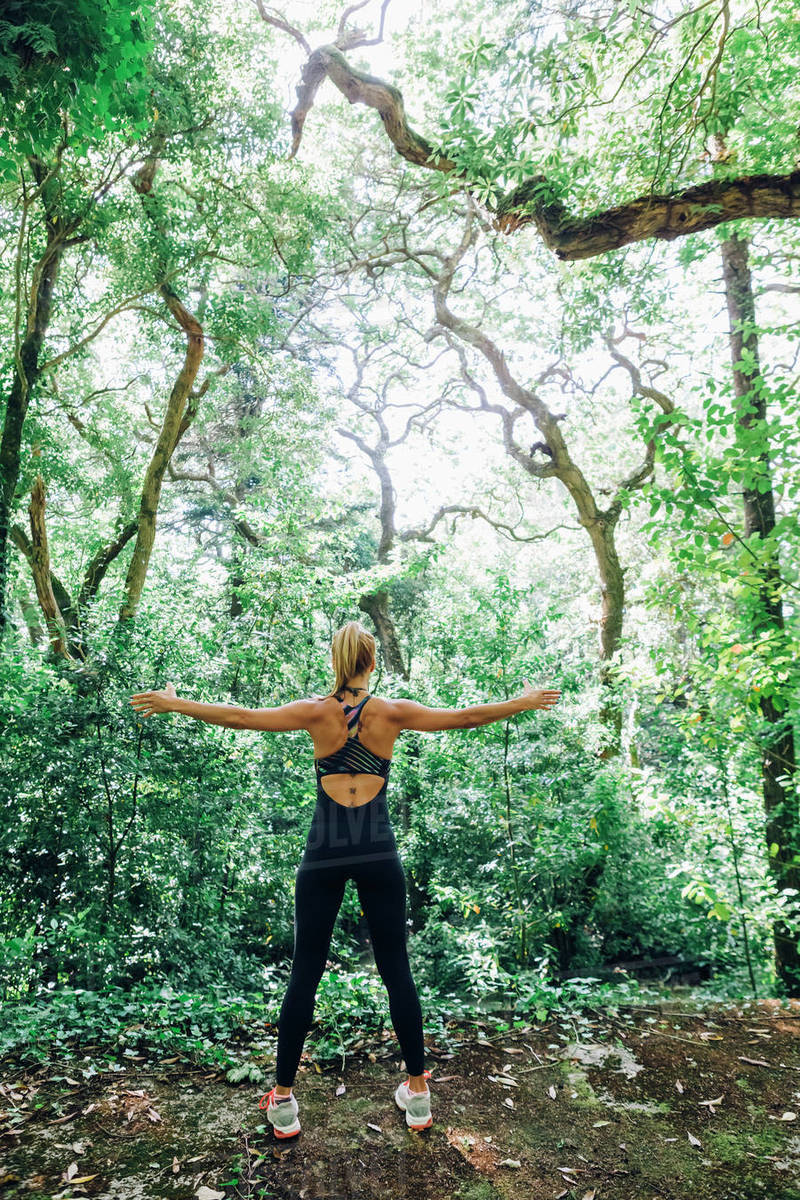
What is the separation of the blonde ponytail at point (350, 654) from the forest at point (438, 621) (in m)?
1.71

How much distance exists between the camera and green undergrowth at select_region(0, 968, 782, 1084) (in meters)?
3.10

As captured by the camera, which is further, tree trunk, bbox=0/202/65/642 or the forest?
tree trunk, bbox=0/202/65/642

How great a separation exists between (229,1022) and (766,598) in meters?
4.53

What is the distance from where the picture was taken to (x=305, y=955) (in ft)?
8.04

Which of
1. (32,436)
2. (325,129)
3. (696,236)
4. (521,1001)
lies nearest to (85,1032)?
(521,1001)

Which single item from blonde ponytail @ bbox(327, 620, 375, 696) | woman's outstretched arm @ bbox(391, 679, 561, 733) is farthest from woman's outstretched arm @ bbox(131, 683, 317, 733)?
woman's outstretched arm @ bbox(391, 679, 561, 733)

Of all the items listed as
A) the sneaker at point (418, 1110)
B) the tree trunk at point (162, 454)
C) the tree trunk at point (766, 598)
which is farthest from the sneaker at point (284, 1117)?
the tree trunk at point (162, 454)

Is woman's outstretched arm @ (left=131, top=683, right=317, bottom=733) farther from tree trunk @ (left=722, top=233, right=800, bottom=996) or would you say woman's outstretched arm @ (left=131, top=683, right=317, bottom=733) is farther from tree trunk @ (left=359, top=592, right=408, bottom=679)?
tree trunk @ (left=359, top=592, right=408, bottom=679)

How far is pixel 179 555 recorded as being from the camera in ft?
48.3

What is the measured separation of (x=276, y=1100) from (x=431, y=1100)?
2.35ft

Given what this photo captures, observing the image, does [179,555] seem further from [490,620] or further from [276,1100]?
[276,1100]

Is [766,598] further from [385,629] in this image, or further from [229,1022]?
[385,629]

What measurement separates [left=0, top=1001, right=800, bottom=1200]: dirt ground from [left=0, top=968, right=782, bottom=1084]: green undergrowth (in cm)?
12

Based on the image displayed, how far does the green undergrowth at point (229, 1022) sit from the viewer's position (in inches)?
122
